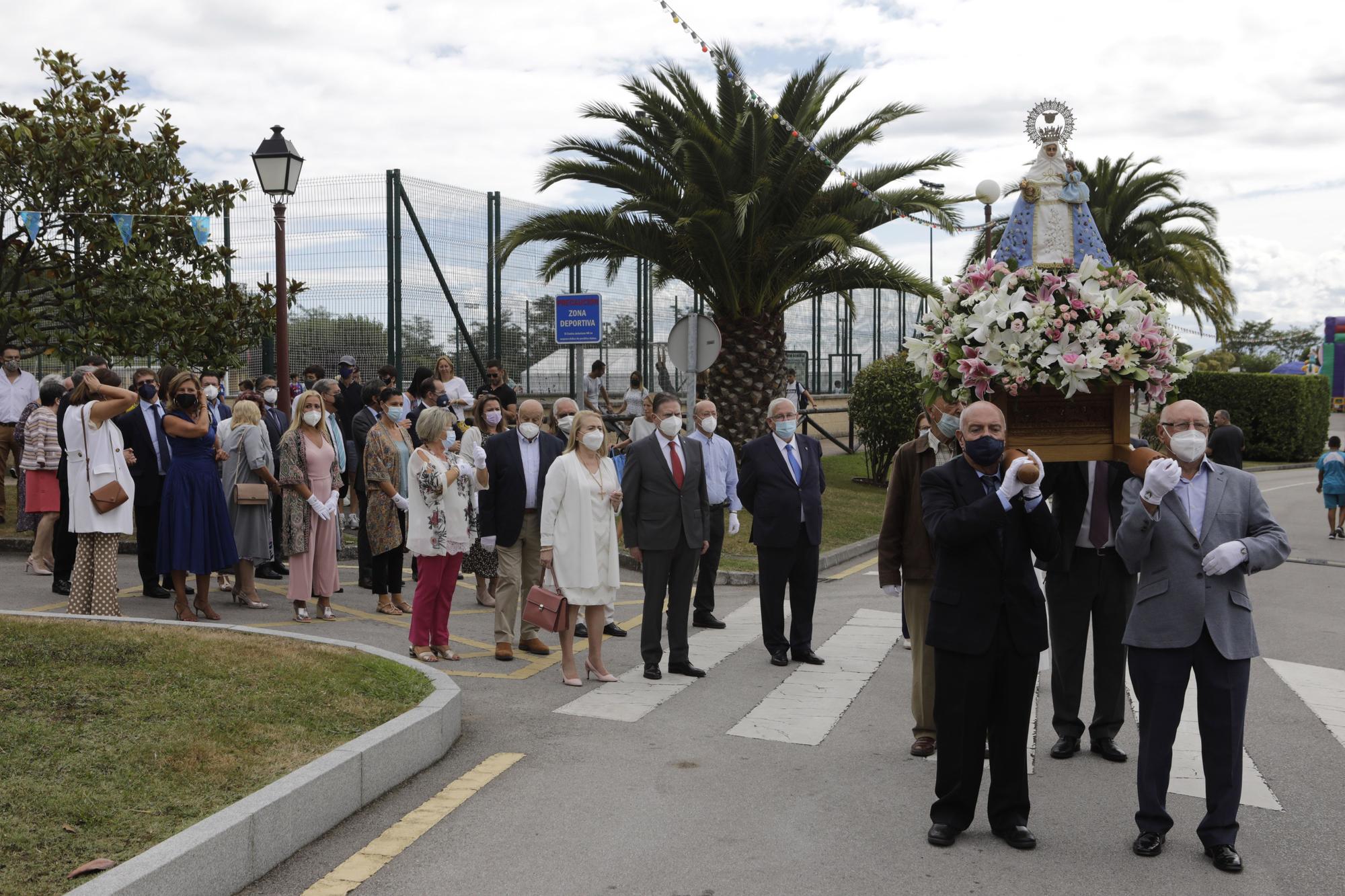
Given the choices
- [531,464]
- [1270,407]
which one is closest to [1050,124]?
[531,464]

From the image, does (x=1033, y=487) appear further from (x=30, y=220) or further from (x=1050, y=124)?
(x=30, y=220)

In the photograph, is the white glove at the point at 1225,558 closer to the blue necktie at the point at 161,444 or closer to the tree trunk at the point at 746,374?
the blue necktie at the point at 161,444

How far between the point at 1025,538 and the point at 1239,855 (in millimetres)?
1598

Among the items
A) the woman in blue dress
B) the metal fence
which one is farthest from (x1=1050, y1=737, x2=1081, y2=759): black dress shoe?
the metal fence

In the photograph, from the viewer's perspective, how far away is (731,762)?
6.77m

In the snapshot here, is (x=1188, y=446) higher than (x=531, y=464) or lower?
higher

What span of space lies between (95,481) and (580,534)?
12.8ft

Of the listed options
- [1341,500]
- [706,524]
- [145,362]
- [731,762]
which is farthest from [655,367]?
[731,762]

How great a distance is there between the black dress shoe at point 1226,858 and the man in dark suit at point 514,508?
5380mm

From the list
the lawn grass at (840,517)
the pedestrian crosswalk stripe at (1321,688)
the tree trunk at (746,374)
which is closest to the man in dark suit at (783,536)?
the lawn grass at (840,517)

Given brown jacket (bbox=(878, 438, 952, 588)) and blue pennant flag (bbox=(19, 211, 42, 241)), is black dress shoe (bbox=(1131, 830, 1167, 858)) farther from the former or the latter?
blue pennant flag (bbox=(19, 211, 42, 241))

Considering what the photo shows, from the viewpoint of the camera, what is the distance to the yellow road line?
194 inches

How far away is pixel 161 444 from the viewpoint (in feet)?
36.7

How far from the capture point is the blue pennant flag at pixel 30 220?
52.8 feet
